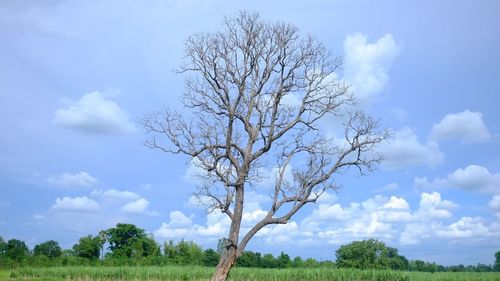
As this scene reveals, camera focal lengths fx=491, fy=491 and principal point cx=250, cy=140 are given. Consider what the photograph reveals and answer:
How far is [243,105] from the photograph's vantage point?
17.6m

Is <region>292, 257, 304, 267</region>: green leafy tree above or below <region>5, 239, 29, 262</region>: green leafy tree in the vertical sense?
below

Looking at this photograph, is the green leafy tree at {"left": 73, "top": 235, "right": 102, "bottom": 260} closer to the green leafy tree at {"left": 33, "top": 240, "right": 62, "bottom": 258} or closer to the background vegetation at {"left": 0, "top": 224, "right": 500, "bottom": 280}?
the background vegetation at {"left": 0, "top": 224, "right": 500, "bottom": 280}

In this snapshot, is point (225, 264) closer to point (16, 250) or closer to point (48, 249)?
point (16, 250)

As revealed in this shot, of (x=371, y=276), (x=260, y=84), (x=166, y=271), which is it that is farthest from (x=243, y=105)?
(x=166, y=271)

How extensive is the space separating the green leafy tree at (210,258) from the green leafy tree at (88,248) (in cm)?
1252

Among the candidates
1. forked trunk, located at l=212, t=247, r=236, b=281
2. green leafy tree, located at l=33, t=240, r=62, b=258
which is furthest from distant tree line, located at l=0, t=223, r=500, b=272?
forked trunk, located at l=212, t=247, r=236, b=281

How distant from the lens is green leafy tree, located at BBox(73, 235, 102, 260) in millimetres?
56216

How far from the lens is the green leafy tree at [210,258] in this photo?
56.6m

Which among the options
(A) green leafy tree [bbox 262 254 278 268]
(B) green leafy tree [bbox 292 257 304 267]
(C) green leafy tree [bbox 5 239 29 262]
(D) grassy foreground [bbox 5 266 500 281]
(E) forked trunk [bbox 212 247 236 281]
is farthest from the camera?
(A) green leafy tree [bbox 262 254 278 268]

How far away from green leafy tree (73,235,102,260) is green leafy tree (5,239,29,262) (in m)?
5.37

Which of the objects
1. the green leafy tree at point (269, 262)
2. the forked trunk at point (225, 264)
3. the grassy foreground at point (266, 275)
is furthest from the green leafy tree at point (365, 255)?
the forked trunk at point (225, 264)

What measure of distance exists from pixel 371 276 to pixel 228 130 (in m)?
16.4

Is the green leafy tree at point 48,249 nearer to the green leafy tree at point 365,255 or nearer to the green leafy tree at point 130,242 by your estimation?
the green leafy tree at point 130,242

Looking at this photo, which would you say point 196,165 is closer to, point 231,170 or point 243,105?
point 231,170
